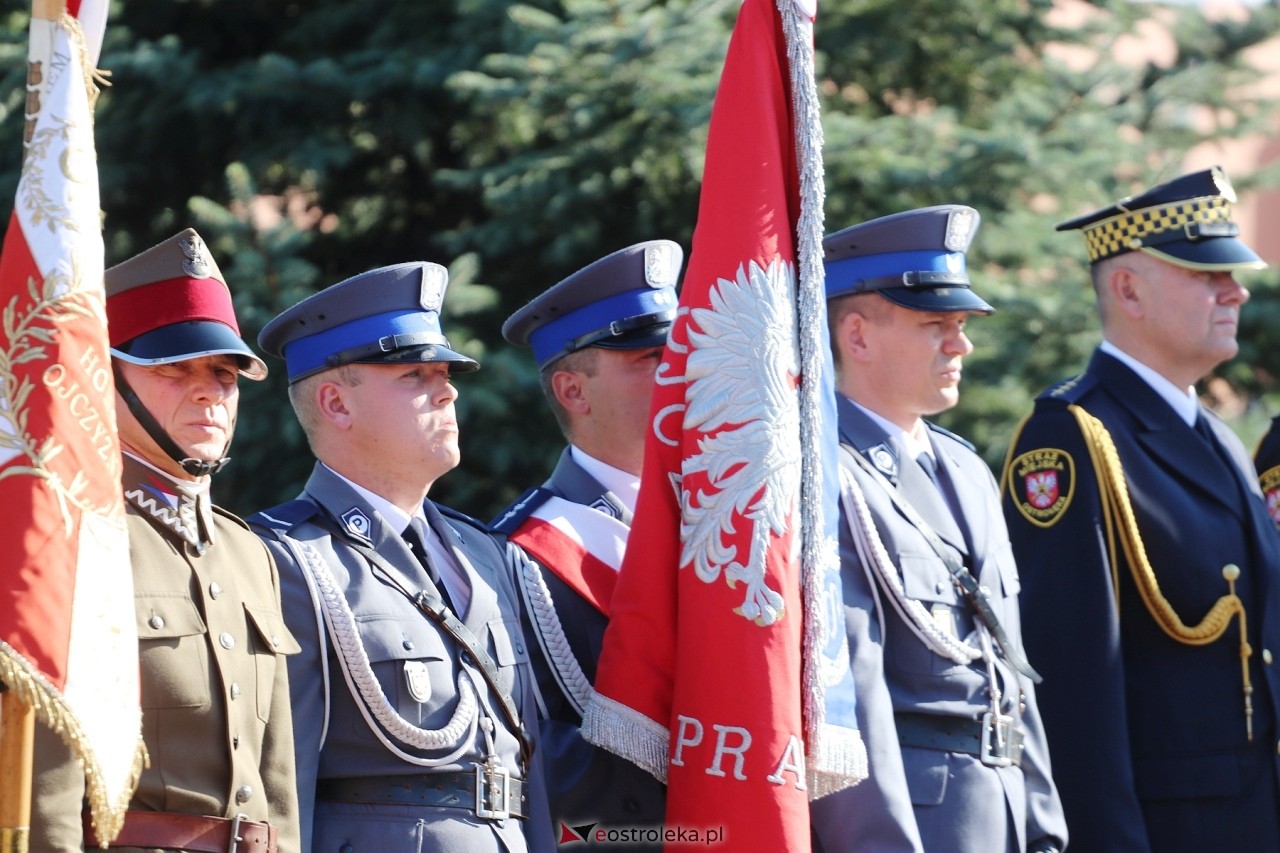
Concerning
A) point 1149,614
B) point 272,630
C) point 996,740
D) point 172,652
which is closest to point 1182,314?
point 1149,614

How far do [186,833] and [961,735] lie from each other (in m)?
1.91

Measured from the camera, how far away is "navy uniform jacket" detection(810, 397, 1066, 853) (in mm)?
4242

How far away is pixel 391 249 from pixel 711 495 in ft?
14.6

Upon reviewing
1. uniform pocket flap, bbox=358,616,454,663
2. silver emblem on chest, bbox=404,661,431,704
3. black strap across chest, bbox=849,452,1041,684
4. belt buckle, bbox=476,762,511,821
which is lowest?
belt buckle, bbox=476,762,511,821

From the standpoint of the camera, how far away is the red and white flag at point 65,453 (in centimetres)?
321

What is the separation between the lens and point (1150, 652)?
5.18 metres

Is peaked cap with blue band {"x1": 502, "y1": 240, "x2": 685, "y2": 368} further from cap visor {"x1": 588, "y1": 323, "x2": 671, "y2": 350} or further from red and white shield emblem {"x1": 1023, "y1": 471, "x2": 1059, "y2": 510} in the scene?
red and white shield emblem {"x1": 1023, "y1": 471, "x2": 1059, "y2": 510}

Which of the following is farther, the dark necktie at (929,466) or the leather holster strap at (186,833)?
the dark necktie at (929,466)

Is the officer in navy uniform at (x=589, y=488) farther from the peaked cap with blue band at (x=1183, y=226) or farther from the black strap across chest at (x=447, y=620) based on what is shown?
the peaked cap with blue band at (x=1183, y=226)

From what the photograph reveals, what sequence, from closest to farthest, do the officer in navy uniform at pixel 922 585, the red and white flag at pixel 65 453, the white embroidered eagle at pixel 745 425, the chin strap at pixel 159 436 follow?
the red and white flag at pixel 65 453, the chin strap at pixel 159 436, the white embroidered eagle at pixel 745 425, the officer in navy uniform at pixel 922 585

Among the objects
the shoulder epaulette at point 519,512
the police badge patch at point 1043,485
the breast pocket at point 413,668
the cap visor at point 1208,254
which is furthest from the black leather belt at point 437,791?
the cap visor at point 1208,254

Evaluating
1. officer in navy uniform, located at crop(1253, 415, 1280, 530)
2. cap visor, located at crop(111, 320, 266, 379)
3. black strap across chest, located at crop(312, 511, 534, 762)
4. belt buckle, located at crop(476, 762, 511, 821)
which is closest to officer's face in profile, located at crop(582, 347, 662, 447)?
black strap across chest, located at crop(312, 511, 534, 762)

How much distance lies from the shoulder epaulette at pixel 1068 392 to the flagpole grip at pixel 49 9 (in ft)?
10.1

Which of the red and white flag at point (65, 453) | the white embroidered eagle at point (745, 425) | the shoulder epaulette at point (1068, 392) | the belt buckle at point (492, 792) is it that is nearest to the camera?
the red and white flag at point (65, 453)
